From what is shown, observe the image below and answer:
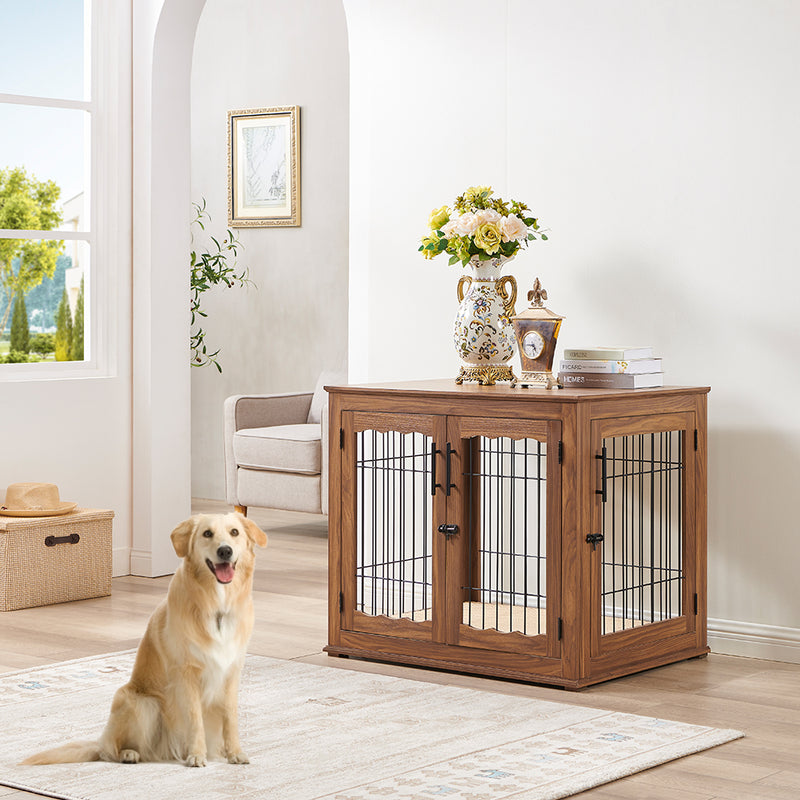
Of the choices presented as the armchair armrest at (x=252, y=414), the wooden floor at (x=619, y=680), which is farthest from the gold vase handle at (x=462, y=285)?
the armchair armrest at (x=252, y=414)

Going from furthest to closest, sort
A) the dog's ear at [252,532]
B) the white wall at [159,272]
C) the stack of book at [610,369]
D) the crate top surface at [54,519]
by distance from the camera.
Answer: the white wall at [159,272], the crate top surface at [54,519], the stack of book at [610,369], the dog's ear at [252,532]

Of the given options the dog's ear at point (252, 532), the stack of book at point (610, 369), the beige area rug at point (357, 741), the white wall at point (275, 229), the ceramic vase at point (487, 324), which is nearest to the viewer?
the beige area rug at point (357, 741)

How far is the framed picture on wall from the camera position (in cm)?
736

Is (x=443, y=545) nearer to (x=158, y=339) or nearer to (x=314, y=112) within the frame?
(x=158, y=339)

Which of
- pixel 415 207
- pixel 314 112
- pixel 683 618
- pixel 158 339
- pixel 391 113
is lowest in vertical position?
pixel 683 618

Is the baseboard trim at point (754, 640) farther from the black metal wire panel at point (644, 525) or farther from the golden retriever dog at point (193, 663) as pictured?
the golden retriever dog at point (193, 663)

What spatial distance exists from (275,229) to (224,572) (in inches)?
189

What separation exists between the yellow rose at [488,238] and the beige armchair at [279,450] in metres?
2.35

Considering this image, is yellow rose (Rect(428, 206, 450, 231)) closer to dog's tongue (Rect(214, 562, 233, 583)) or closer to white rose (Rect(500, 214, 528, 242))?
white rose (Rect(500, 214, 528, 242))

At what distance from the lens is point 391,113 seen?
4797 mm

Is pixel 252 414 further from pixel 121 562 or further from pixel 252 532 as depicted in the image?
pixel 252 532

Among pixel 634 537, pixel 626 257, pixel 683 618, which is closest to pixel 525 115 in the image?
pixel 626 257

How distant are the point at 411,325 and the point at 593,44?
1113 mm

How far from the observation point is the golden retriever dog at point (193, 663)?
2.88 meters
